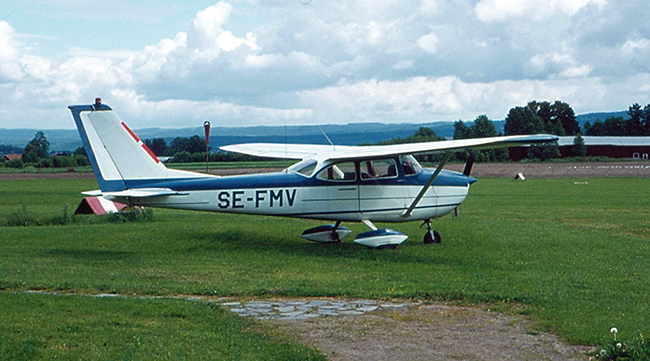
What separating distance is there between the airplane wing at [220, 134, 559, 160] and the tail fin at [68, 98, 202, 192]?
3.78 metres

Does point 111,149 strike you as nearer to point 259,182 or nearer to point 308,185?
point 259,182

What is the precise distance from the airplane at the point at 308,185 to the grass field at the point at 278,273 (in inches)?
31.8

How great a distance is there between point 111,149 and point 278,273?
174 inches

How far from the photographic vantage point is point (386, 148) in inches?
566

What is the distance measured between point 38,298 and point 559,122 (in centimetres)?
11325

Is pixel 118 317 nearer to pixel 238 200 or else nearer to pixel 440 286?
pixel 440 286

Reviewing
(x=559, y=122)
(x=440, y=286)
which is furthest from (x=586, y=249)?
(x=559, y=122)

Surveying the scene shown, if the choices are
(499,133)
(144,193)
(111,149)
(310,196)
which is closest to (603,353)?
(310,196)

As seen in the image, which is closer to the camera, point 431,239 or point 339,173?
point 339,173

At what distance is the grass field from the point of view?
6.90 m

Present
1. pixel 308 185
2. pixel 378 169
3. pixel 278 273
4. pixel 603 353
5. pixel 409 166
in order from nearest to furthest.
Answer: pixel 603 353
pixel 278 273
pixel 308 185
pixel 378 169
pixel 409 166

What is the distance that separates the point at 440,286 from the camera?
952 cm

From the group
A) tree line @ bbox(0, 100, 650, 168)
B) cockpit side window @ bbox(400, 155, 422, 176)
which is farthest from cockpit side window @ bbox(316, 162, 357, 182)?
tree line @ bbox(0, 100, 650, 168)

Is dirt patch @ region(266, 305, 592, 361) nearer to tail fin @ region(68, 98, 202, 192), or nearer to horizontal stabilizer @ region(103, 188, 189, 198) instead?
horizontal stabilizer @ region(103, 188, 189, 198)
